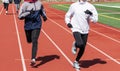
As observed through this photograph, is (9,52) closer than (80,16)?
No

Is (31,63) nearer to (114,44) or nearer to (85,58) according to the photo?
(85,58)

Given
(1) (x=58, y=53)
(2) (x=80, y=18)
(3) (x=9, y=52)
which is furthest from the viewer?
(3) (x=9, y=52)

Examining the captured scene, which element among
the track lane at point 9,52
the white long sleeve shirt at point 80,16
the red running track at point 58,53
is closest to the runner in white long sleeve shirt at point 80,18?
the white long sleeve shirt at point 80,16

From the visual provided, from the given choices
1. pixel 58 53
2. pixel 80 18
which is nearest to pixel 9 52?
pixel 58 53

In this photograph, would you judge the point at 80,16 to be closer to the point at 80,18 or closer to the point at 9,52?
the point at 80,18

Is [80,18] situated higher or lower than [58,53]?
higher

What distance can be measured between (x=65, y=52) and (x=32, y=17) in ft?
9.57

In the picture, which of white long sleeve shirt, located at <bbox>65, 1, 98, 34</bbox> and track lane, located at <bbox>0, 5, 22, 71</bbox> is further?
track lane, located at <bbox>0, 5, 22, 71</bbox>

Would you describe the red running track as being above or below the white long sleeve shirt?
below

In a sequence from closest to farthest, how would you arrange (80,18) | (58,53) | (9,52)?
1. (80,18)
2. (58,53)
3. (9,52)

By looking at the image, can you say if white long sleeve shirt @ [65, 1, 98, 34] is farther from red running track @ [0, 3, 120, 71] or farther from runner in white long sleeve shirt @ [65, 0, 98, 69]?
red running track @ [0, 3, 120, 71]

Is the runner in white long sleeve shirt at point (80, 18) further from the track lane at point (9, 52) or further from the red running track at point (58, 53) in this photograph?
the track lane at point (9, 52)

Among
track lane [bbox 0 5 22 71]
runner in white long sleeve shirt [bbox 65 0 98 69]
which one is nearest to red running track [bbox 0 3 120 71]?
track lane [bbox 0 5 22 71]

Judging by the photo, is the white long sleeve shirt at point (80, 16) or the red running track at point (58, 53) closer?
the white long sleeve shirt at point (80, 16)
